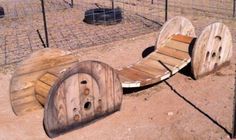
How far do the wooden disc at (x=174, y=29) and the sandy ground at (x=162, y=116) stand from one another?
0.63m

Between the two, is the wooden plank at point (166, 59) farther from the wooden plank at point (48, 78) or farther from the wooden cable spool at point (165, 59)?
the wooden plank at point (48, 78)

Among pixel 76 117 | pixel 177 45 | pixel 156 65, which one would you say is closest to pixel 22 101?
pixel 76 117

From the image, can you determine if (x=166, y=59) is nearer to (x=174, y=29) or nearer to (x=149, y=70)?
(x=149, y=70)

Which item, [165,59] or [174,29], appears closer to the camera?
[165,59]

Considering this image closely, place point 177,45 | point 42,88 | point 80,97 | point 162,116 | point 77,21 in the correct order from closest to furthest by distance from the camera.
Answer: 1. point 80,97
2. point 42,88
3. point 162,116
4. point 177,45
5. point 77,21

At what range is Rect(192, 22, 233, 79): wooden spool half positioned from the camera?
563 cm

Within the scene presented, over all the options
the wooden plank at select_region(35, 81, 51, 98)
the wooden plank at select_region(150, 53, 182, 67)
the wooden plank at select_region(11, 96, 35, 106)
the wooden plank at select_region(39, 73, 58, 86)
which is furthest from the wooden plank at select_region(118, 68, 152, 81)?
the wooden plank at select_region(11, 96, 35, 106)

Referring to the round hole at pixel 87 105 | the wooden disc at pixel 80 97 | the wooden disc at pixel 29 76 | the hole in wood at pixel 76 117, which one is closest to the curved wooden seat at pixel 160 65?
the wooden disc at pixel 80 97

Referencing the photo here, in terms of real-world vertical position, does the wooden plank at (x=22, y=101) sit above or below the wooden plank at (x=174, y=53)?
below

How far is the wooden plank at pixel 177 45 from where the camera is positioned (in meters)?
5.92

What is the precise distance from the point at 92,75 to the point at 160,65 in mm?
1624

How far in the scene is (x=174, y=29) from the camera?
20.7 ft

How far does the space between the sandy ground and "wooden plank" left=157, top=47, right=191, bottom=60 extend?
0.34 m

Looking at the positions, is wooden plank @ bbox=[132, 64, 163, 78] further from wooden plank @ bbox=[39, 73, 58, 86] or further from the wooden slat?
the wooden slat
